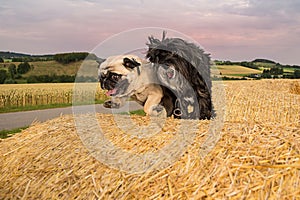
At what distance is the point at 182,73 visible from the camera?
432 centimetres

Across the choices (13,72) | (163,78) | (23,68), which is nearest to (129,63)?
(163,78)

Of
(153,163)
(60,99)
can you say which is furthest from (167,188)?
(60,99)

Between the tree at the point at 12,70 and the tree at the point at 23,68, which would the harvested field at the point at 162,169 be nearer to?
the tree at the point at 12,70

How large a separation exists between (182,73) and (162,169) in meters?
1.83

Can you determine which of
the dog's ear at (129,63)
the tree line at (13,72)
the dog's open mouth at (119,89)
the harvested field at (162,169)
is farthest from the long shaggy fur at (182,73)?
the tree line at (13,72)

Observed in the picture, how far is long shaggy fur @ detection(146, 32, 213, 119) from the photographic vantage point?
14.1 feet

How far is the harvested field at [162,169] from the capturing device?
2.48 meters

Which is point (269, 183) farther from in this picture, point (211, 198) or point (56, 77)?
point (56, 77)

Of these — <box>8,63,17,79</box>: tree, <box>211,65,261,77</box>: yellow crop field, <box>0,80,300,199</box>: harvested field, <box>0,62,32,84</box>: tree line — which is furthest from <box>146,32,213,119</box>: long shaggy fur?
<box>8,63,17,79</box>: tree

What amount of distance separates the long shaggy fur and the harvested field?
65cm

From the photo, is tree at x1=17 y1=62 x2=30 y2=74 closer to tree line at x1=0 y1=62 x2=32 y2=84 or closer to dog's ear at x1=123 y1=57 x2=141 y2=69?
tree line at x1=0 y1=62 x2=32 y2=84

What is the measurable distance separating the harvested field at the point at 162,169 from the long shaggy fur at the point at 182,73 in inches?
25.8

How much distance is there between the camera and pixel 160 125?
3.49m

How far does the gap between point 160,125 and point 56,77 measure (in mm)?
33734
